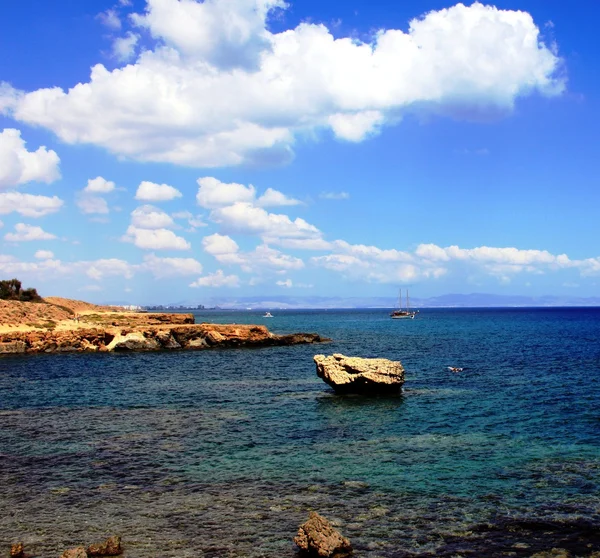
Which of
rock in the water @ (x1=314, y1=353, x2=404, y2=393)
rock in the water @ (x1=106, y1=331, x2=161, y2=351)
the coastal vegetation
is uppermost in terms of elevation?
the coastal vegetation

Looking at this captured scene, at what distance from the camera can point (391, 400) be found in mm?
41219

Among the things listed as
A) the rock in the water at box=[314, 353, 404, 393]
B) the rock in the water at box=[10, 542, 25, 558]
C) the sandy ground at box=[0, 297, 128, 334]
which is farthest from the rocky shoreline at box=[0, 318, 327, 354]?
the rock in the water at box=[10, 542, 25, 558]

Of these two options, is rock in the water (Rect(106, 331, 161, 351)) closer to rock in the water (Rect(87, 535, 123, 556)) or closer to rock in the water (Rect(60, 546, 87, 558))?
rock in the water (Rect(87, 535, 123, 556))

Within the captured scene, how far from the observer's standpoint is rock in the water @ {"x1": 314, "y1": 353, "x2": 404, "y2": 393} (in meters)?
43.7

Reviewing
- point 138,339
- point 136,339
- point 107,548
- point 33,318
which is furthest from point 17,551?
point 33,318

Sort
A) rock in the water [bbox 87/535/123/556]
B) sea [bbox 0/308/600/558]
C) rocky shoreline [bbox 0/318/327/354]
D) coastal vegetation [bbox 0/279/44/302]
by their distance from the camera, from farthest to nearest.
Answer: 1. coastal vegetation [bbox 0/279/44/302]
2. rocky shoreline [bbox 0/318/327/354]
3. sea [bbox 0/308/600/558]
4. rock in the water [bbox 87/535/123/556]

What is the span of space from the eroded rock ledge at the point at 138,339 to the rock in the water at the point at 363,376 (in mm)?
53339

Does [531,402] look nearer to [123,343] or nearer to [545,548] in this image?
[545,548]

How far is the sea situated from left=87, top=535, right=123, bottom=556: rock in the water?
1.73ft

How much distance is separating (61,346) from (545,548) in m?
84.6

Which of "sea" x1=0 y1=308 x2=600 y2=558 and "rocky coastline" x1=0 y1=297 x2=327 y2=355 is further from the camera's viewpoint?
"rocky coastline" x1=0 y1=297 x2=327 y2=355

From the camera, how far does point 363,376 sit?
1719 inches

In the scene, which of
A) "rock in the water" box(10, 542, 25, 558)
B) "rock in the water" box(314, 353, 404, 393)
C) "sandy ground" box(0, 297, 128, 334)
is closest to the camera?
"rock in the water" box(10, 542, 25, 558)

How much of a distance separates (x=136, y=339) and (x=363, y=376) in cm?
5626
